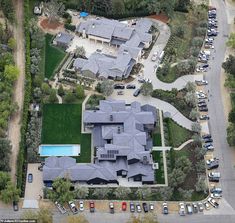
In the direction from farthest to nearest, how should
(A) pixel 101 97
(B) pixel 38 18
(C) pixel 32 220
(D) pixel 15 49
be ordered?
(B) pixel 38 18
(D) pixel 15 49
(A) pixel 101 97
(C) pixel 32 220

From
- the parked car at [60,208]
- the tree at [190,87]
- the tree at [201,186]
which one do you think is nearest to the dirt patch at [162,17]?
the tree at [190,87]

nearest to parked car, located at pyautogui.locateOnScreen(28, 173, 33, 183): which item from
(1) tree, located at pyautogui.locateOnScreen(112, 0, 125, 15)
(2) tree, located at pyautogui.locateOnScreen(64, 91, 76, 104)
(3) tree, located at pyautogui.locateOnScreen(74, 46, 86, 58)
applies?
(2) tree, located at pyautogui.locateOnScreen(64, 91, 76, 104)

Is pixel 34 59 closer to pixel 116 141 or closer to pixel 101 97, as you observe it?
pixel 101 97

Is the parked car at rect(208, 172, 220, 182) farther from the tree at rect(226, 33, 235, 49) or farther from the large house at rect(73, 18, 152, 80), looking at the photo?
the tree at rect(226, 33, 235, 49)

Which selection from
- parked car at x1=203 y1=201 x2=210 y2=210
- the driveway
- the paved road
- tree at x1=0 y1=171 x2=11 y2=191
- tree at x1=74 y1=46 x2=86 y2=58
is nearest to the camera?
tree at x1=0 y1=171 x2=11 y2=191

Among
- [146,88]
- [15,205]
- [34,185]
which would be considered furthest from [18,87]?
[15,205]

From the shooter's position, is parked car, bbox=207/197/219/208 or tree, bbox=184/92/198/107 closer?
parked car, bbox=207/197/219/208

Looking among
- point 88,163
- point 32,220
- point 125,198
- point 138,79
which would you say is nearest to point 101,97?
point 138,79
